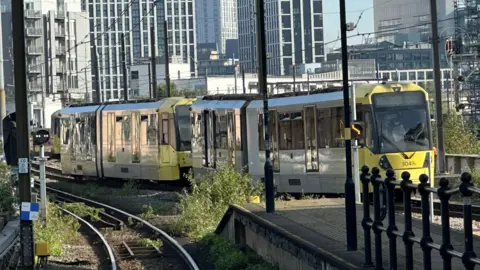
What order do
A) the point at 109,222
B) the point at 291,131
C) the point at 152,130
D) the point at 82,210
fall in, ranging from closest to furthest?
the point at 291,131 → the point at 109,222 → the point at 82,210 → the point at 152,130

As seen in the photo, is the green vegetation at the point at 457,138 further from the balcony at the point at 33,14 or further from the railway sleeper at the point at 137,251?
Result: the balcony at the point at 33,14

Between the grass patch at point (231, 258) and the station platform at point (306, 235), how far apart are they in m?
0.15

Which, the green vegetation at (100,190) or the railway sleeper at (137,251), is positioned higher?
the green vegetation at (100,190)

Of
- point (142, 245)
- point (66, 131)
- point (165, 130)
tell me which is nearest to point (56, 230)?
point (142, 245)

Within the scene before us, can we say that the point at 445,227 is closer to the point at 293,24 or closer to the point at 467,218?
the point at 467,218

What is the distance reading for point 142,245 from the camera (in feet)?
65.0

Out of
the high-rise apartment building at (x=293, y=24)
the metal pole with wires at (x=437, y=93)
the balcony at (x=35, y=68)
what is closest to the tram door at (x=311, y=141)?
the metal pole with wires at (x=437, y=93)

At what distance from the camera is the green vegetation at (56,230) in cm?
1883

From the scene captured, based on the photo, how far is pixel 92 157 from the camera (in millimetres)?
38844

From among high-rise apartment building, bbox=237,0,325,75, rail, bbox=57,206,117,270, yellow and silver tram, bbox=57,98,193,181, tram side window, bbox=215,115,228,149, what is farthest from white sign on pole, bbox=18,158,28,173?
high-rise apartment building, bbox=237,0,325,75

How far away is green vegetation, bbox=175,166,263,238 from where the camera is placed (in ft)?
70.4

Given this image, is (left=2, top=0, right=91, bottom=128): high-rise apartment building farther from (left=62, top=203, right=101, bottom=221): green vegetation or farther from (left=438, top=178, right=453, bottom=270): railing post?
(left=438, top=178, right=453, bottom=270): railing post

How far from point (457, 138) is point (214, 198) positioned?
16758 millimetres

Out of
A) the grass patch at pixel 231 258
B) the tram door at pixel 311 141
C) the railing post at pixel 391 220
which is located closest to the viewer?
the railing post at pixel 391 220
